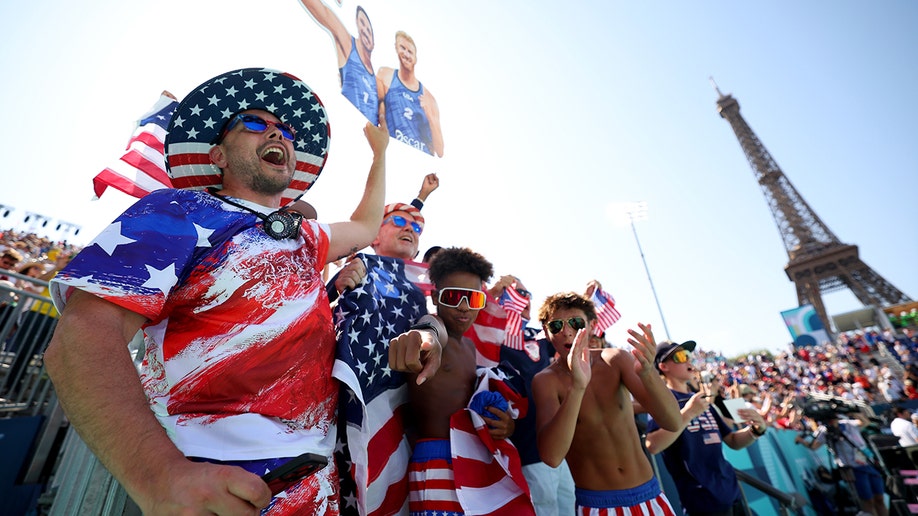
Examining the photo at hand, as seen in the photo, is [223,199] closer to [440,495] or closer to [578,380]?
[440,495]

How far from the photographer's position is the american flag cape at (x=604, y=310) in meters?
4.50

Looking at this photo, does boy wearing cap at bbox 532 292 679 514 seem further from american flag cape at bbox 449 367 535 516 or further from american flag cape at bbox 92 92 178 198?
american flag cape at bbox 92 92 178 198

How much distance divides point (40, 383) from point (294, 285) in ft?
18.9

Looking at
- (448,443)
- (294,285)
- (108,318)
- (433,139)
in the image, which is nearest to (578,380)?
(448,443)

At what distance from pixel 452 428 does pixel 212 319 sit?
60.4 inches

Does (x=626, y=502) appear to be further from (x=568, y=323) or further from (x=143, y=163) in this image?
(x=143, y=163)

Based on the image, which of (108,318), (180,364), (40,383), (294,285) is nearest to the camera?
(108,318)

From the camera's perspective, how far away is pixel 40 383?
16.4 ft

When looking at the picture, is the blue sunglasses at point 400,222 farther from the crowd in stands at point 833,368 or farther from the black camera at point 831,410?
the crowd in stands at point 833,368

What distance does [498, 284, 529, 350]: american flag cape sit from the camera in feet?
12.4

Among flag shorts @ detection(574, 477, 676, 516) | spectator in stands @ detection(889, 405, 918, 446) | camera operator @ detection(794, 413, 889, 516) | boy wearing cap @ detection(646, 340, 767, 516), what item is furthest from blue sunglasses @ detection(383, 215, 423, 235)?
spectator in stands @ detection(889, 405, 918, 446)

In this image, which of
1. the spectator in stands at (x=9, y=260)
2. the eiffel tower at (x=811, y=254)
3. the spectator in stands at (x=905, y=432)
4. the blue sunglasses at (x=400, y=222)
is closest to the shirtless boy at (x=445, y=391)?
the blue sunglasses at (x=400, y=222)

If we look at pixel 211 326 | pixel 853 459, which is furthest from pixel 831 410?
pixel 211 326

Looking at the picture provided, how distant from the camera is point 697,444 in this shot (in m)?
4.34
